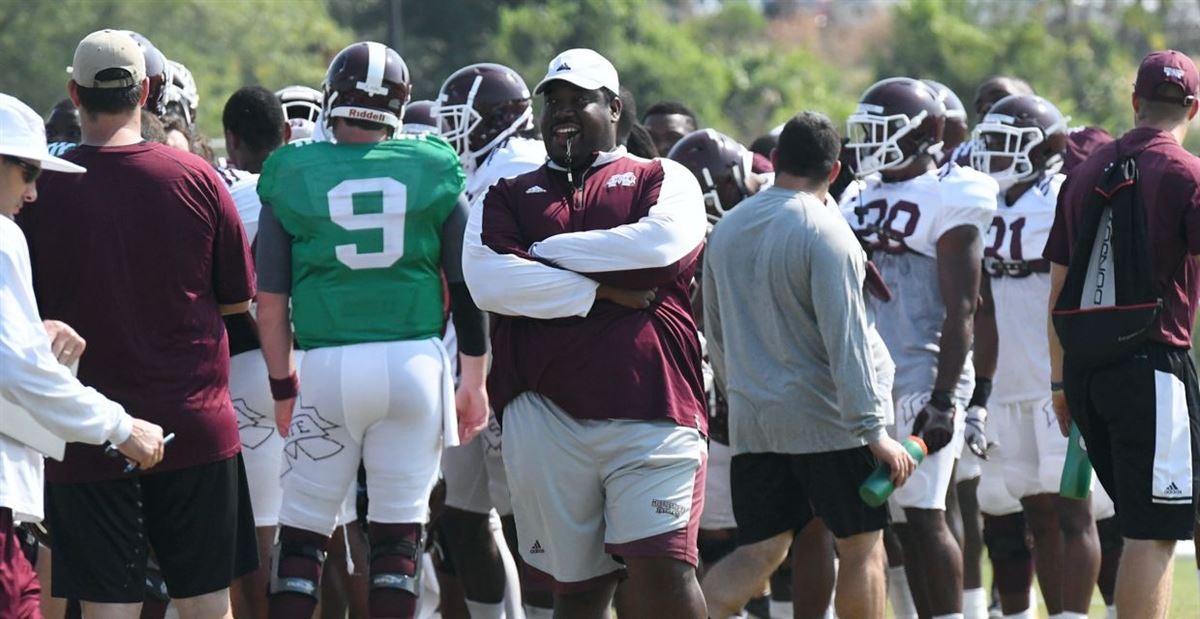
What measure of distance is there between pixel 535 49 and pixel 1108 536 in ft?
116

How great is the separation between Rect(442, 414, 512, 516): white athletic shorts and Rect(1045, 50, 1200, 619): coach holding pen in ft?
7.38

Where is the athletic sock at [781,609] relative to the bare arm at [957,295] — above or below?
below

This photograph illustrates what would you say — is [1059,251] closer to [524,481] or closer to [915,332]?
[915,332]

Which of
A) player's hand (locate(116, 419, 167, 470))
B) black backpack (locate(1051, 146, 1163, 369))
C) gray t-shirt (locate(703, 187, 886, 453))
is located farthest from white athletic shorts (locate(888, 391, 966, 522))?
player's hand (locate(116, 419, 167, 470))

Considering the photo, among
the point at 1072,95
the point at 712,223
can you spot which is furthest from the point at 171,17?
the point at 712,223

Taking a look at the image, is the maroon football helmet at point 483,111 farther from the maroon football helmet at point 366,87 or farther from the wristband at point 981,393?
the wristband at point 981,393

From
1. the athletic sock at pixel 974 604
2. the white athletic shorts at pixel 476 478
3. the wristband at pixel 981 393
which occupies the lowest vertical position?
the athletic sock at pixel 974 604

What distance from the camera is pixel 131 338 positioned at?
225 inches

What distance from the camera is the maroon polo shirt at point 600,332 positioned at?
5.74 metres

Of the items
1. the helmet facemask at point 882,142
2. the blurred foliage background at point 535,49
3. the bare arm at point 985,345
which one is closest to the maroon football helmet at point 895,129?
the helmet facemask at point 882,142

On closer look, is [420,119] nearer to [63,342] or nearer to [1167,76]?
[1167,76]

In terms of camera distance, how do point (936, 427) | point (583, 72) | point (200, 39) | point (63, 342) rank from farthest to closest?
point (200, 39), point (936, 427), point (583, 72), point (63, 342)

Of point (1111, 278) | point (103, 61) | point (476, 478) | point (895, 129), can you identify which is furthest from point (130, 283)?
point (895, 129)

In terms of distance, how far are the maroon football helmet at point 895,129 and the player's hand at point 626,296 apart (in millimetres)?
2299
